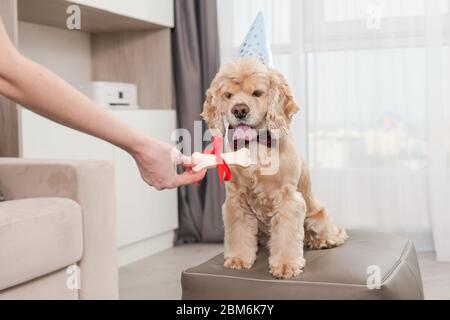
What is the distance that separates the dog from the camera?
1702 mm

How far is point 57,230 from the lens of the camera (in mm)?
1661

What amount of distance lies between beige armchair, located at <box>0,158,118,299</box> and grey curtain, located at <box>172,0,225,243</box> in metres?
1.56

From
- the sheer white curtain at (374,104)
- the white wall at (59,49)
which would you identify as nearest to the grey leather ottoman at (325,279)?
the sheer white curtain at (374,104)

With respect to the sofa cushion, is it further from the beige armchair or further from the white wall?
the white wall

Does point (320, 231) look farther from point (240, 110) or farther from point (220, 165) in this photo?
point (220, 165)

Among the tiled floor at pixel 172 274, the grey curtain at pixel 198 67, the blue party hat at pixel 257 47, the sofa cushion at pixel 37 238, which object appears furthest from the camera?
the grey curtain at pixel 198 67

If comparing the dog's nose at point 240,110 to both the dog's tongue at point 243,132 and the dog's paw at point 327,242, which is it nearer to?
the dog's tongue at point 243,132

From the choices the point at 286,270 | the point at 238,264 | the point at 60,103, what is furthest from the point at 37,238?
the point at 60,103

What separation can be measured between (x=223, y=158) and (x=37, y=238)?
0.55 m

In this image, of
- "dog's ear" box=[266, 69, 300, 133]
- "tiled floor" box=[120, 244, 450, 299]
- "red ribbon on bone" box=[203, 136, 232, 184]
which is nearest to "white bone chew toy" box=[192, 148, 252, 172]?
"red ribbon on bone" box=[203, 136, 232, 184]

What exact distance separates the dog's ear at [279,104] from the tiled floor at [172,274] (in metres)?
0.97

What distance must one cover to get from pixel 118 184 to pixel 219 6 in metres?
1.13

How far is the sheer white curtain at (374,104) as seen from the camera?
307 centimetres

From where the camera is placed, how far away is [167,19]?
11.1ft
